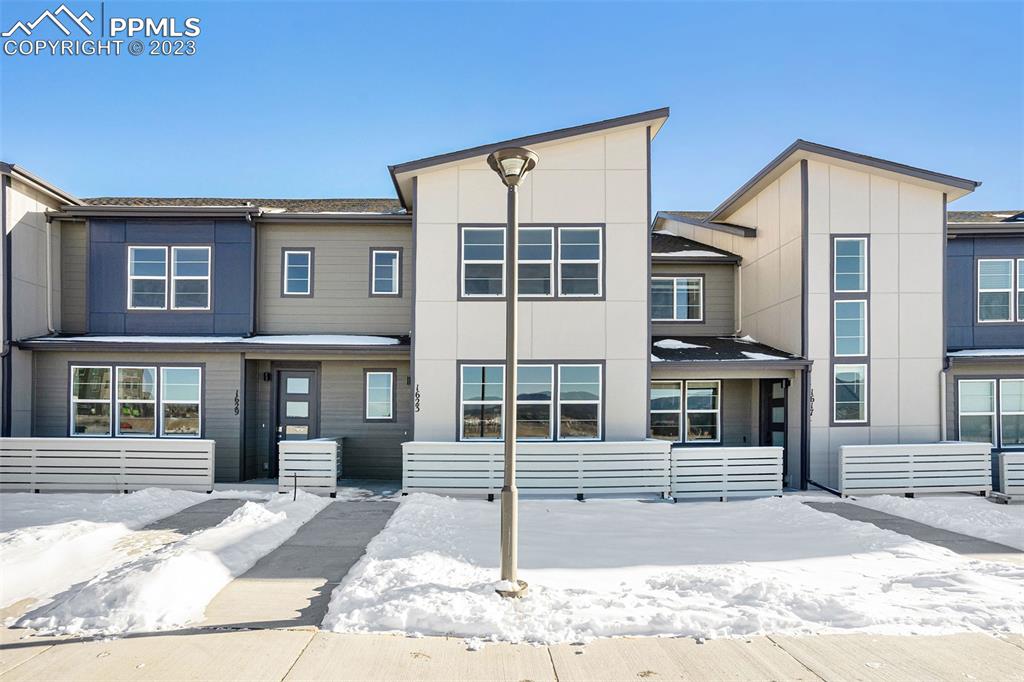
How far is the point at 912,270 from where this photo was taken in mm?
12125

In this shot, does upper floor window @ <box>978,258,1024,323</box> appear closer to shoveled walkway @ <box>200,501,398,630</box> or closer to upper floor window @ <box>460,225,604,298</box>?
upper floor window @ <box>460,225,604,298</box>

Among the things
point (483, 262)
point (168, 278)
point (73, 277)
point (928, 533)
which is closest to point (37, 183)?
point (73, 277)

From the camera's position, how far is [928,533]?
28.5 feet

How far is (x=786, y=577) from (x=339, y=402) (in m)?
9.42

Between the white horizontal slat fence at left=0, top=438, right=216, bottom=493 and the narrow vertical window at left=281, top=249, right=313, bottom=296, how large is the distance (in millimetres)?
3803

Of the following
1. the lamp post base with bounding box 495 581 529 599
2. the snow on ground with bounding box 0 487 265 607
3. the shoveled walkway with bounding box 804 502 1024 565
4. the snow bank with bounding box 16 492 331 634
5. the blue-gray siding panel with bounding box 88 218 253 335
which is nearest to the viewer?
the snow bank with bounding box 16 492 331 634

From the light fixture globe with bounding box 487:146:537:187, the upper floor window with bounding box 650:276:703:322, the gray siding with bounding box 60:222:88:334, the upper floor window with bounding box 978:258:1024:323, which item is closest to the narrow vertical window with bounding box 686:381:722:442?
the upper floor window with bounding box 650:276:703:322

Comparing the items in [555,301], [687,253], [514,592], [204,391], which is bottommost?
[514,592]

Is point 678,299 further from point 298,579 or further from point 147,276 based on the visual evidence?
point 147,276

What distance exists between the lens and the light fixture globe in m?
5.75

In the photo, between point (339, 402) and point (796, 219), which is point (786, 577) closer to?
point (796, 219)

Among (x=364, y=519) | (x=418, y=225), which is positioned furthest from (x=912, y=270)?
(x=364, y=519)

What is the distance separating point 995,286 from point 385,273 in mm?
13465

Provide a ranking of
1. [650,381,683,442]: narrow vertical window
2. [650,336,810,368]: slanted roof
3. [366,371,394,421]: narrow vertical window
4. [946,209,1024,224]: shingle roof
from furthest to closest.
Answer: [946,209,1024,224]: shingle roof → [650,381,683,442]: narrow vertical window → [366,371,394,421]: narrow vertical window → [650,336,810,368]: slanted roof
